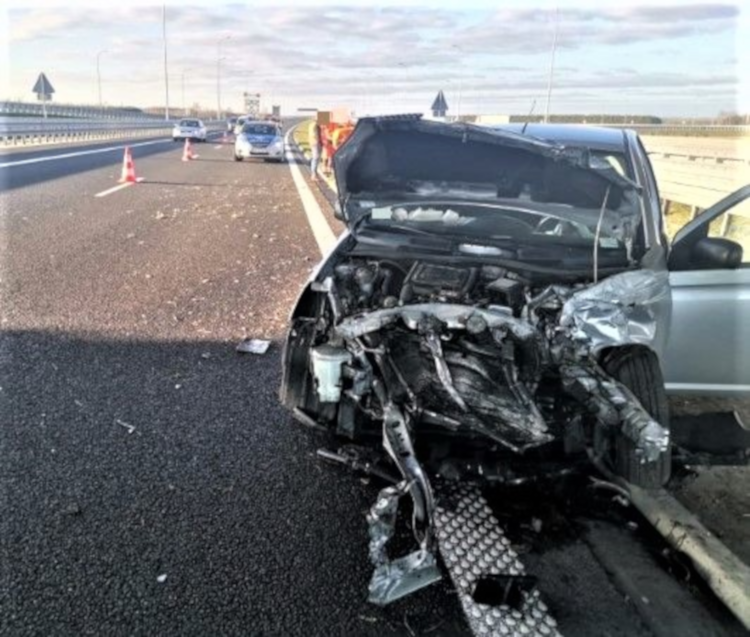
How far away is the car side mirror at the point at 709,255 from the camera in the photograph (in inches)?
145

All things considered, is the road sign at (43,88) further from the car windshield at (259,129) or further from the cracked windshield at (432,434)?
the cracked windshield at (432,434)

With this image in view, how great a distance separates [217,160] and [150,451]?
80.6 ft

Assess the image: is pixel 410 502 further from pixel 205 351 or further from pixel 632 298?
pixel 205 351

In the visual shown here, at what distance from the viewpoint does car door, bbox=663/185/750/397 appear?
3719 millimetres

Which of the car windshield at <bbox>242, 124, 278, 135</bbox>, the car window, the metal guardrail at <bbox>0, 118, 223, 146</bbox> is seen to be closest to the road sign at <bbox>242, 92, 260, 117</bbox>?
the metal guardrail at <bbox>0, 118, 223, 146</bbox>

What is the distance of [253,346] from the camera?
5.20 meters

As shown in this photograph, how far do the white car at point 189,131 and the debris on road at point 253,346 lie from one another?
3734 cm

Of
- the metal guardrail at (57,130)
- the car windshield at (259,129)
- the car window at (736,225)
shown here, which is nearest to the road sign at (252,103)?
the metal guardrail at (57,130)

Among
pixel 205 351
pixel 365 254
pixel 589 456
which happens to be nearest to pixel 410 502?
pixel 589 456

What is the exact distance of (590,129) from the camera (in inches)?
197

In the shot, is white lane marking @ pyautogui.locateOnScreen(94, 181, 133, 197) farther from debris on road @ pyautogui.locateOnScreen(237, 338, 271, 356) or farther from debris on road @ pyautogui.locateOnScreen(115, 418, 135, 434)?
debris on road @ pyautogui.locateOnScreen(115, 418, 135, 434)

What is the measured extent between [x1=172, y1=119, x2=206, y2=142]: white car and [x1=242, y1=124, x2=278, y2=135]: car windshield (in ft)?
43.8

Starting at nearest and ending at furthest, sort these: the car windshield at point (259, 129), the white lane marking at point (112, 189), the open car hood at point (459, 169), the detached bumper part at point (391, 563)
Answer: the detached bumper part at point (391, 563) → the open car hood at point (459, 169) → the white lane marking at point (112, 189) → the car windshield at point (259, 129)

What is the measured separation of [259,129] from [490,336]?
2637cm
